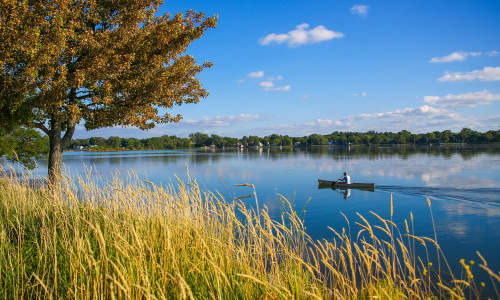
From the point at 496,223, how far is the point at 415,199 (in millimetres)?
6692

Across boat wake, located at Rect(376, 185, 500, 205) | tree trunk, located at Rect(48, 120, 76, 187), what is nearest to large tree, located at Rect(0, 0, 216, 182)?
tree trunk, located at Rect(48, 120, 76, 187)

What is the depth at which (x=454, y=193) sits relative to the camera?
79.6 ft

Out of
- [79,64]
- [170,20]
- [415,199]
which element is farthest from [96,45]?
[415,199]

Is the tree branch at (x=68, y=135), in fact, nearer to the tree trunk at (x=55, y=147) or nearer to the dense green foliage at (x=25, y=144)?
the tree trunk at (x=55, y=147)

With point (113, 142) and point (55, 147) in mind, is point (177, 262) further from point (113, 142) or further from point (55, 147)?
point (113, 142)

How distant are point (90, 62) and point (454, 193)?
2701cm

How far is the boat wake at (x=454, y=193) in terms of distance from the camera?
73.3ft

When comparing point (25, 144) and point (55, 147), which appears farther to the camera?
point (25, 144)

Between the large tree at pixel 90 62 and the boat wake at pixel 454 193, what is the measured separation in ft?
71.3

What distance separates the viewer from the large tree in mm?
8250

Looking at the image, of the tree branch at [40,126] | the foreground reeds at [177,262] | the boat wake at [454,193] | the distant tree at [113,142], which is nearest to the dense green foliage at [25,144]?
the tree branch at [40,126]

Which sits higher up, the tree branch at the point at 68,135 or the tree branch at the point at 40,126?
the tree branch at the point at 40,126

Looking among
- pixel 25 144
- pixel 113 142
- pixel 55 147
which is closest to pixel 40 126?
pixel 55 147

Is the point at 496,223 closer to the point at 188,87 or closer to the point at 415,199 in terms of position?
the point at 415,199
